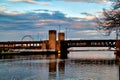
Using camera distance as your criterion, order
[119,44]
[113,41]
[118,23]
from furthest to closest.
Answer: [113,41]
[119,44]
[118,23]

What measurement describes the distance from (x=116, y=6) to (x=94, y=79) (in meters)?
10.1

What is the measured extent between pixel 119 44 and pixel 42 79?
10172 cm

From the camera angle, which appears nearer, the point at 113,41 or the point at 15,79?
the point at 15,79

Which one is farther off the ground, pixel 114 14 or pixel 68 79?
pixel 114 14

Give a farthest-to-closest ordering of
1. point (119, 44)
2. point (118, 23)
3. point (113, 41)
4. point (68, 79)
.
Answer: point (113, 41) → point (119, 44) → point (68, 79) → point (118, 23)

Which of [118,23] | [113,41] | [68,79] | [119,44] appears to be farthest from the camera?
[113,41]

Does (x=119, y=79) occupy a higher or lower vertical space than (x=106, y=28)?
lower

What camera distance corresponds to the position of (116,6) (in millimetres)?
47625

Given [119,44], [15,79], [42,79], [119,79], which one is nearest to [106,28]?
[119,79]

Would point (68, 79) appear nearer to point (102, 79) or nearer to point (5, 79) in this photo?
point (102, 79)

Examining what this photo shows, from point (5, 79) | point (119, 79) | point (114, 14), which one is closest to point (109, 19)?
point (114, 14)

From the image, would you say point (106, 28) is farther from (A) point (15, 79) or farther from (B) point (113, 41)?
(B) point (113, 41)

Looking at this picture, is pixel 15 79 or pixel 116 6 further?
pixel 15 79

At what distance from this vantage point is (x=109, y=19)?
48.3 metres
